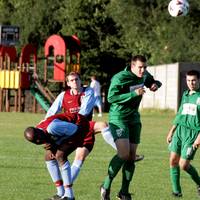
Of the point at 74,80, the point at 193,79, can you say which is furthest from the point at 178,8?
the point at 74,80

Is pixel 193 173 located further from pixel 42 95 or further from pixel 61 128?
pixel 42 95

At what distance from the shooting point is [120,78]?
12141 mm

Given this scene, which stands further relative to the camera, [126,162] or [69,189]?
[126,162]

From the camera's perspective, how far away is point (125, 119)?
12.2 metres

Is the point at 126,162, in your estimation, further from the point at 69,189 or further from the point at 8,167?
the point at 8,167

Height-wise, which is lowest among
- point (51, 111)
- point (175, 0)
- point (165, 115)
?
point (165, 115)

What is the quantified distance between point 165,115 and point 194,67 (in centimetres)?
310

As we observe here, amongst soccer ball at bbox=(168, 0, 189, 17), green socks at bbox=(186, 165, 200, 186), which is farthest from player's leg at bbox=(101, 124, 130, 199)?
soccer ball at bbox=(168, 0, 189, 17)

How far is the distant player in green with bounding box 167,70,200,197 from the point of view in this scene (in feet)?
41.2

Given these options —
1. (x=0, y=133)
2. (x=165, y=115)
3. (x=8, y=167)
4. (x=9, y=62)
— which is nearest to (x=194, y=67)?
(x=165, y=115)

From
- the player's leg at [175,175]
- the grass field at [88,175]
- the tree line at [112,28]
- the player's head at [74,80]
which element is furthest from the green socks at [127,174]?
the tree line at [112,28]

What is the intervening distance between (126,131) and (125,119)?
7.8 inches

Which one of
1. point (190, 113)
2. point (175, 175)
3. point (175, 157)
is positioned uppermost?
point (190, 113)

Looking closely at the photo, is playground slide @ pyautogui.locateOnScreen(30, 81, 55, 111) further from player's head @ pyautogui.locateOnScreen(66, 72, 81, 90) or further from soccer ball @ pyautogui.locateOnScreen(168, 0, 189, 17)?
player's head @ pyautogui.locateOnScreen(66, 72, 81, 90)
